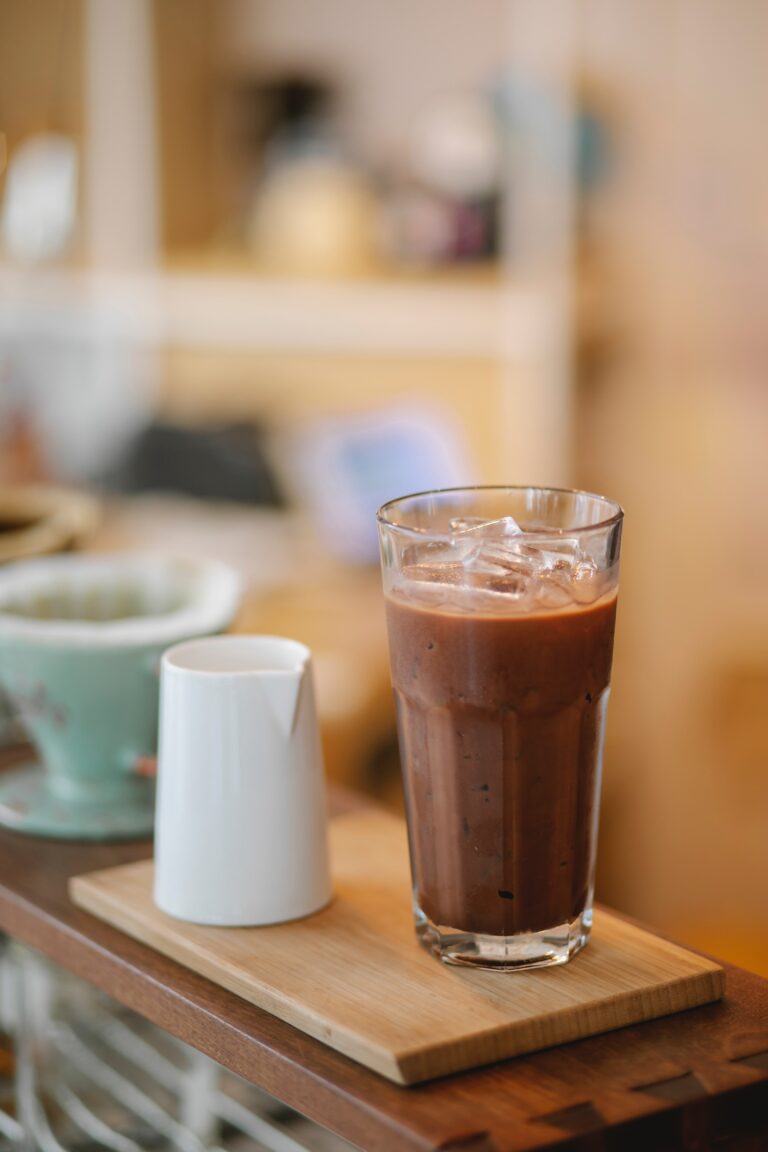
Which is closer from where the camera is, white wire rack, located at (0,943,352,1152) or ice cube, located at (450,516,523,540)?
ice cube, located at (450,516,523,540)

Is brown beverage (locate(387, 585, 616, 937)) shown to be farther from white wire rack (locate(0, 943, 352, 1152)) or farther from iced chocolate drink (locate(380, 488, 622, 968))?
white wire rack (locate(0, 943, 352, 1152))

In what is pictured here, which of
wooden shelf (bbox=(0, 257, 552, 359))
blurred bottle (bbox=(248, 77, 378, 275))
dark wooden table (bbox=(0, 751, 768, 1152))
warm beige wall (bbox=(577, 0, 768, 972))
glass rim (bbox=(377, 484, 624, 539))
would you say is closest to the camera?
dark wooden table (bbox=(0, 751, 768, 1152))

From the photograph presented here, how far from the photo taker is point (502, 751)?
0.67 meters

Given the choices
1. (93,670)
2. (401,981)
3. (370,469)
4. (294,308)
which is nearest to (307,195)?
(294,308)

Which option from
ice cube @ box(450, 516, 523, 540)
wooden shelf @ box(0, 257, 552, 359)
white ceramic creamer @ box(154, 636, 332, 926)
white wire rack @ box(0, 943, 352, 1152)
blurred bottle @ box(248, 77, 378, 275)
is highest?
blurred bottle @ box(248, 77, 378, 275)

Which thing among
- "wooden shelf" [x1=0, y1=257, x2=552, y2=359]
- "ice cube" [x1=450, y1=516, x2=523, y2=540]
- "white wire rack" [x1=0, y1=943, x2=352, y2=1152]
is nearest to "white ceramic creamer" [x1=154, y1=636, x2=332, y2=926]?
"ice cube" [x1=450, y1=516, x2=523, y2=540]

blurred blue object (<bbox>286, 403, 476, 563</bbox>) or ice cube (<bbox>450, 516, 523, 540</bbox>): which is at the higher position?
ice cube (<bbox>450, 516, 523, 540</bbox>)

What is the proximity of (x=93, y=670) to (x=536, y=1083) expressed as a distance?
0.41 metres

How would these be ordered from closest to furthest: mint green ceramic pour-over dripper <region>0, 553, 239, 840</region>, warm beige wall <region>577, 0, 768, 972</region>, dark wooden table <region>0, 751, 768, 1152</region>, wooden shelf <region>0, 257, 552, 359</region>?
dark wooden table <region>0, 751, 768, 1152</region> < mint green ceramic pour-over dripper <region>0, 553, 239, 840</region> < warm beige wall <region>577, 0, 768, 972</region> < wooden shelf <region>0, 257, 552, 359</region>

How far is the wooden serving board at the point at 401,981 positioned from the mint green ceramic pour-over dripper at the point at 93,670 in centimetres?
14

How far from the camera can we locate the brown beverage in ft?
2.18

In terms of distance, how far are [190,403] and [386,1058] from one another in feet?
10.3

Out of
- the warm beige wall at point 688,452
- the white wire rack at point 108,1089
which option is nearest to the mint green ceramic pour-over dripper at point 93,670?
the white wire rack at point 108,1089

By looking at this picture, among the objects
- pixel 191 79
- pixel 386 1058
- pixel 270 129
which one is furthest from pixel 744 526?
pixel 386 1058
